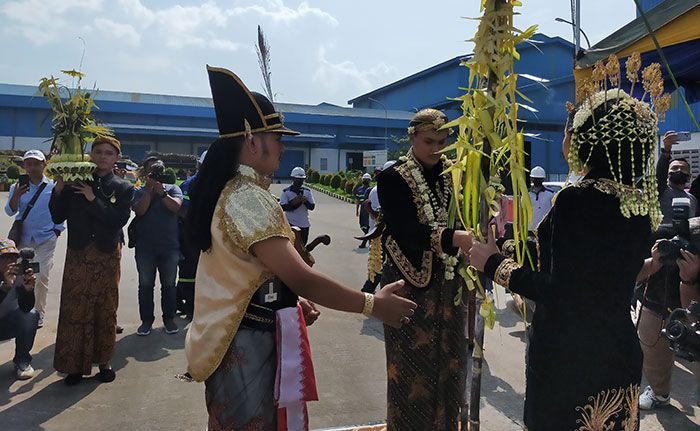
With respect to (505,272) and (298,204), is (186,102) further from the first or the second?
(505,272)

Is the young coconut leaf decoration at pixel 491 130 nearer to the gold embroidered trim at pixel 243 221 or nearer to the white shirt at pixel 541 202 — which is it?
the gold embroidered trim at pixel 243 221

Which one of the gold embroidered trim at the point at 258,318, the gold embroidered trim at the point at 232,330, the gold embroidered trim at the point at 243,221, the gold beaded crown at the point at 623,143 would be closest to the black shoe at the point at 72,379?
the gold embroidered trim at the point at 232,330

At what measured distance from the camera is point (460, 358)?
2.78m

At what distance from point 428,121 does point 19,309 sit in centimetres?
375

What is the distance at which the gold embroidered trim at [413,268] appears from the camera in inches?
107

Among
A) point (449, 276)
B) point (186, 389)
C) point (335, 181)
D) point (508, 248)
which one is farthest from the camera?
point (335, 181)

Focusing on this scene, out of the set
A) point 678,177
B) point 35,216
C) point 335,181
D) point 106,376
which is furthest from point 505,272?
point 335,181

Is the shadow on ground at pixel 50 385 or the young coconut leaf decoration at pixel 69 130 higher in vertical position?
the young coconut leaf decoration at pixel 69 130

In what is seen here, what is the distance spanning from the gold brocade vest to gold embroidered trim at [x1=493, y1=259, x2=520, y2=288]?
0.79 m

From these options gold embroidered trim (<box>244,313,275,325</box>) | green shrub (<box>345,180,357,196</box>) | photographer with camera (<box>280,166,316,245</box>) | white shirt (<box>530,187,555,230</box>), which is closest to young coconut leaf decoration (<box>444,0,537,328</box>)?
gold embroidered trim (<box>244,313,275,325</box>)

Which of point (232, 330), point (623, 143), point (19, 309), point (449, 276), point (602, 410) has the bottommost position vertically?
point (19, 309)

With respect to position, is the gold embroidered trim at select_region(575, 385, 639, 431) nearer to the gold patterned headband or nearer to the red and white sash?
the red and white sash

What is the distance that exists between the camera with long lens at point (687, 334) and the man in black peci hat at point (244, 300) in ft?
5.07

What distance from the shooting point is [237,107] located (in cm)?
197
